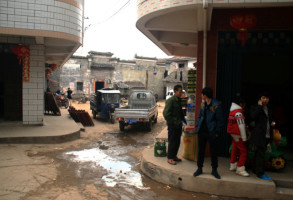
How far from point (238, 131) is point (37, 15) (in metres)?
6.94

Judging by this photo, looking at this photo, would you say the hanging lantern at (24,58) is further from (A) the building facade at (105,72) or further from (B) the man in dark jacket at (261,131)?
(A) the building facade at (105,72)

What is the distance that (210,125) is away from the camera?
4766mm

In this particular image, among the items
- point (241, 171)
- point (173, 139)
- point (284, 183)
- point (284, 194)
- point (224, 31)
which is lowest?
point (284, 194)

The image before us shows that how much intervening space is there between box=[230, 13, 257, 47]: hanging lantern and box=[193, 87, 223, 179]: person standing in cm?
145

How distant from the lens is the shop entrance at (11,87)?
10.3 m

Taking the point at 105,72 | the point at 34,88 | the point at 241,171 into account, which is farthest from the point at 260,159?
the point at 105,72

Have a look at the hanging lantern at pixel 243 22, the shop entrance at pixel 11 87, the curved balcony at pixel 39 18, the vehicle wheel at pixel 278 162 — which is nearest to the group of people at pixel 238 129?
the vehicle wheel at pixel 278 162

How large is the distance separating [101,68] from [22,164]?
1035 inches

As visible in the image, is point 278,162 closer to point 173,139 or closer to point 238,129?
point 238,129

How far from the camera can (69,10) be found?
909cm

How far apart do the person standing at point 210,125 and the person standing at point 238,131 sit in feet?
0.92

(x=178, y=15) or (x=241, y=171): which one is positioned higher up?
(x=178, y=15)

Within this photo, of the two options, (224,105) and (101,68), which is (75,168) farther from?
(101,68)

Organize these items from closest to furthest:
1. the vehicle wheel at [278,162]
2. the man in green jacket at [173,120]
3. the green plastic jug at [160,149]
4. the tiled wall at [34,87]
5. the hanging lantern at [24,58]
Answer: the vehicle wheel at [278,162] → the man in green jacket at [173,120] → the green plastic jug at [160,149] → the hanging lantern at [24,58] → the tiled wall at [34,87]
